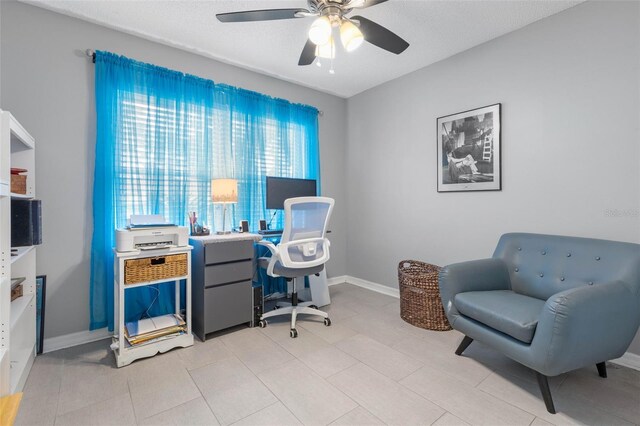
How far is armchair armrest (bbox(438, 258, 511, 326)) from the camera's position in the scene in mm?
2164

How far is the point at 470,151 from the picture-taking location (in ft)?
9.55

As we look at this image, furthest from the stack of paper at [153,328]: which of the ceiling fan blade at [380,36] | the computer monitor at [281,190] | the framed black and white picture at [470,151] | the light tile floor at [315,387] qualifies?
the framed black and white picture at [470,151]

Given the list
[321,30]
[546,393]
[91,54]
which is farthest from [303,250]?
[91,54]

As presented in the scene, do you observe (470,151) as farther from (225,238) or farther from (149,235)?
(149,235)

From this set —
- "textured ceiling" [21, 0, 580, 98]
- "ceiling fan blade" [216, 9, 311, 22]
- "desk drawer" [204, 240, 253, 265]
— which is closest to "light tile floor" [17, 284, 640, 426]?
"desk drawer" [204, 240, 253, 265]

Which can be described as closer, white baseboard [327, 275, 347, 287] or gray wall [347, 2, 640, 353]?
gray wall [347, 2, 640, 353]

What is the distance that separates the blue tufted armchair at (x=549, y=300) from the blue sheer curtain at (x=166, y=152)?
216 cm

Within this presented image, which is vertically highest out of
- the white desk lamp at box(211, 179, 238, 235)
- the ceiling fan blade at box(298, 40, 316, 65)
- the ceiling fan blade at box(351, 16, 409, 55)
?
the ceiling fan blade at box(298, 40, 316, 65)

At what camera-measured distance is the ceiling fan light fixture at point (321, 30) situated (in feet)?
5.97

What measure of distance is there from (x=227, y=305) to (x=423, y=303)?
5.69ft

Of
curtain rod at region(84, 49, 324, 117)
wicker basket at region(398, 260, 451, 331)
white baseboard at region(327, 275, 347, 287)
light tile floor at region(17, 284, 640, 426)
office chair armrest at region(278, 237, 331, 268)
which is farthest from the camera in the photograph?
white baseboard at region(327, 275, 347, 287)

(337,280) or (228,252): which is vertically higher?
(228,252)

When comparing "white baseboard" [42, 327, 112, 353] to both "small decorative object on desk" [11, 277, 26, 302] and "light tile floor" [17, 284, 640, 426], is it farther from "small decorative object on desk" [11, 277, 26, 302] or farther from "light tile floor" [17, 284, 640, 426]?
"small decorative object on desk" [11, 277, 26, 302]

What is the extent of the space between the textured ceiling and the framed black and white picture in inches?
27.1
